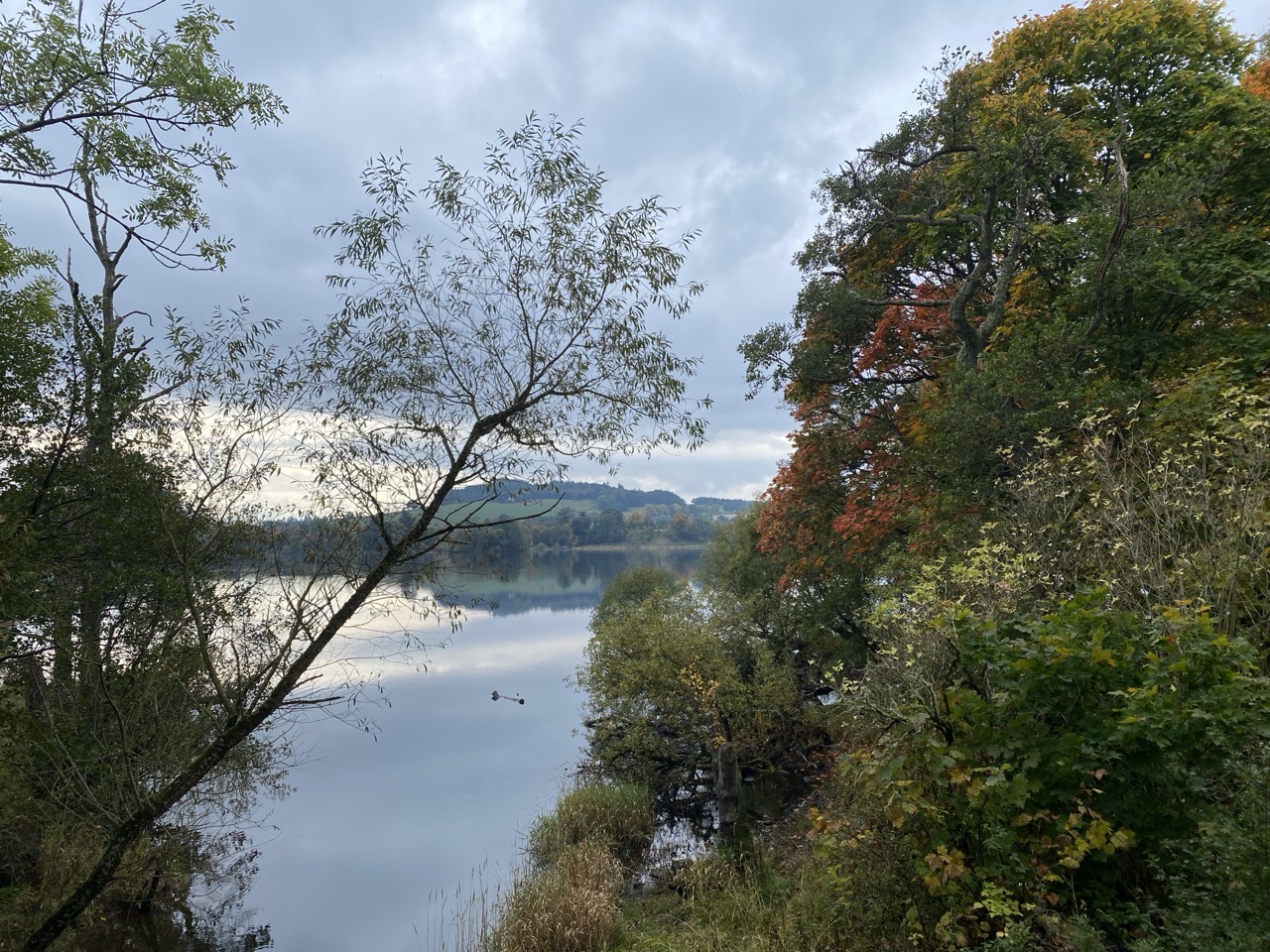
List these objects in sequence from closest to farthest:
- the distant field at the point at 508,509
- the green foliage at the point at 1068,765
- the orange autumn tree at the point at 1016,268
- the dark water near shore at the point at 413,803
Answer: the green foliage at the point at 1068,765
the distant field at the point at 508,509
the orange autumn tree at the point at 1016,268
the dark water near shore at the point at 413,803

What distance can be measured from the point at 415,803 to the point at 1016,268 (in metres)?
17.6

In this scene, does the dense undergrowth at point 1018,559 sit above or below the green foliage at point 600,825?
above

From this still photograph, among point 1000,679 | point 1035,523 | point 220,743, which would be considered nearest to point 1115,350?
point 1035,523

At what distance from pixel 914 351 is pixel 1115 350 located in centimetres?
475

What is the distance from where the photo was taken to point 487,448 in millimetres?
7316

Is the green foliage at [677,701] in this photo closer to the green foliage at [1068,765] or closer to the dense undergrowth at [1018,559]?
the dense undergrowth at [1018,559]

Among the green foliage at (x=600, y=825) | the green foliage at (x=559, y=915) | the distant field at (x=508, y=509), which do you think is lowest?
the green foliage at (x=600, y=825)

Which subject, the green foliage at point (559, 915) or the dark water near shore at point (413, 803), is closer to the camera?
the green foliage at point (559, 915)

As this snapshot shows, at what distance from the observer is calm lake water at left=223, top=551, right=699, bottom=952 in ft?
36.0

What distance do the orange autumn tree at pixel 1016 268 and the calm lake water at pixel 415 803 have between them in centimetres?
639

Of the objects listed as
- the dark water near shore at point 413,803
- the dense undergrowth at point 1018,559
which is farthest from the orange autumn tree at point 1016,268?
the dark water near shore at point 413,803

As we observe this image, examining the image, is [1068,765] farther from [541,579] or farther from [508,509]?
[541,579]

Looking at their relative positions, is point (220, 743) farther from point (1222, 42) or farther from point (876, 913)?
point (1222, 42)

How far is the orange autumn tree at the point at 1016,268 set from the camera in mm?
8492
